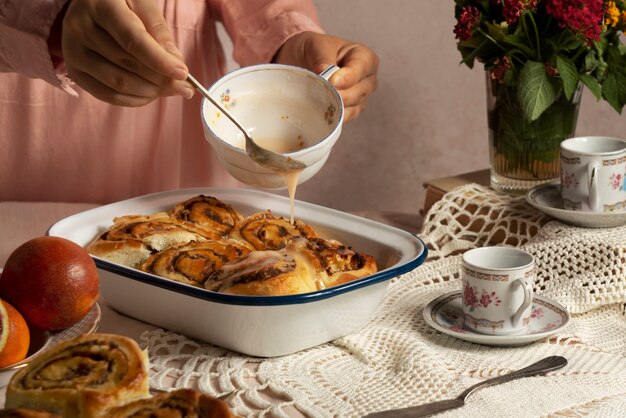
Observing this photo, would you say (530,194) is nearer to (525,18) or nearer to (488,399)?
(525,18)

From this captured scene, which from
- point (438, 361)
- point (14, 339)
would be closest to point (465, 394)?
point (438, 361)

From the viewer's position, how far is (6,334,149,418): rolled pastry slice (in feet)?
2.43

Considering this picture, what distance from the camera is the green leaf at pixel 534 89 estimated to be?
137 centimetres

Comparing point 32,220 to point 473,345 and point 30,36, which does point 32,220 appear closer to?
point 30,36

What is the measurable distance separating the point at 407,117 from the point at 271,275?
1371mm

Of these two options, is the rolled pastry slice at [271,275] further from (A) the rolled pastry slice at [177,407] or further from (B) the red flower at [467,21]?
(B) the red flower at [467,21]

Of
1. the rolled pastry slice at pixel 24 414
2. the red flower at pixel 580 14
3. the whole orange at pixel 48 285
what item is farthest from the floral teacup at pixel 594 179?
the rolled pastry slice at pixel 24 414

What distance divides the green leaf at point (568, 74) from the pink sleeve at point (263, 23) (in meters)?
0.46

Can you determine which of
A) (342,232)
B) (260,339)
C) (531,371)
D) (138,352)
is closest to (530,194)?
(342,232)

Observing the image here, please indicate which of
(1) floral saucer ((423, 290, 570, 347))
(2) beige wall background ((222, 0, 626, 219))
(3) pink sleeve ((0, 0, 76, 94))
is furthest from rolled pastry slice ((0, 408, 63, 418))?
(2) beige wall background ((222, 0, 626, 219))

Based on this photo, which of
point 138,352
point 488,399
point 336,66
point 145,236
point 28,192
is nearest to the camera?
point 138,352

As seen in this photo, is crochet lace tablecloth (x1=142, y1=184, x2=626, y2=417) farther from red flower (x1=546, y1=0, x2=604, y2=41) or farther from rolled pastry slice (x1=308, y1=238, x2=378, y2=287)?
red flower (x1=546, y1=0, x2=604, y2=41)

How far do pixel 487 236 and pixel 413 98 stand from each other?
92cm

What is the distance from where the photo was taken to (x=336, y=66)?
133 centimetres
